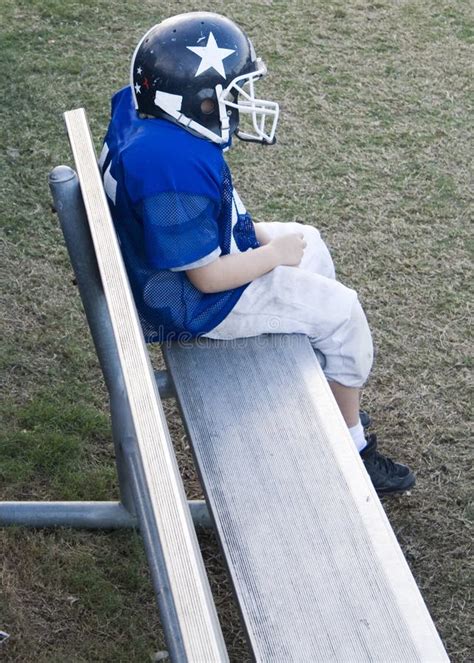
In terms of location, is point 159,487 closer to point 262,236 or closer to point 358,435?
point 262,236

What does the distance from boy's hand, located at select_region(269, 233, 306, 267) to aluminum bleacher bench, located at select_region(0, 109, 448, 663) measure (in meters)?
0.21

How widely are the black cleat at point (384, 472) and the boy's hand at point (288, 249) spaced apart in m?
0.75

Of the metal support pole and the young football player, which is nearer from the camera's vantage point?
the young football player

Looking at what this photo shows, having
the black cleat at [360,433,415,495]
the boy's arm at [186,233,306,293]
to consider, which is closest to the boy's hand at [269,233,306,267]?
the boy's arm at [186,233,306,293]

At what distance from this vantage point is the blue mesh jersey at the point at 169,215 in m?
2.44

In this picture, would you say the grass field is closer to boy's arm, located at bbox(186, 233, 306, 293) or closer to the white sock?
the white sock

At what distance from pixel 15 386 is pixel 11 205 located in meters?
1.10

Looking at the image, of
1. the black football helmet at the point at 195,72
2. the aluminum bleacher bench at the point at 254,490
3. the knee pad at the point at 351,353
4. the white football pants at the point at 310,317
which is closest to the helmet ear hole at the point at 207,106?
the black football helmet at the point at 195,72

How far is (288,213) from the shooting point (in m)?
4.41

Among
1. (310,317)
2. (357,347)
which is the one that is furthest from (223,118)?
(357,347)

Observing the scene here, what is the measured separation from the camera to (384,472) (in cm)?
316

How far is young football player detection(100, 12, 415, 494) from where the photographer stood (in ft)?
8.06

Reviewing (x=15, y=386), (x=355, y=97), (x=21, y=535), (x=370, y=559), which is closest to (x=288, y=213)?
(x=355, y=97)

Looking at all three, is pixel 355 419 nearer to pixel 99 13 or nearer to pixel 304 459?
pixel 304 459
